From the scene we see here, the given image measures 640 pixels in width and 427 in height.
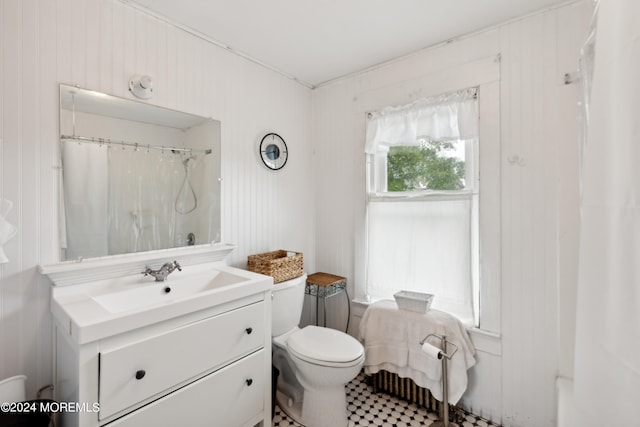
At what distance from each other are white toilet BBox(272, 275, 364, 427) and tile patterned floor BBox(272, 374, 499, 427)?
89 mm

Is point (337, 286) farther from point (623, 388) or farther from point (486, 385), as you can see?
point (623, 388)

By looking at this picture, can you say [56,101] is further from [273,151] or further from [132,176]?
[273,151]

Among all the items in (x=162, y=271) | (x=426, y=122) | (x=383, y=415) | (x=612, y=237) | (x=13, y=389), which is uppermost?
(x=426, y=122)

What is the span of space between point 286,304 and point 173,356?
2.65 feet

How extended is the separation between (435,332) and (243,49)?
2.25 metres

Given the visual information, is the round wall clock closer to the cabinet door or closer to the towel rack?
the cabinet door

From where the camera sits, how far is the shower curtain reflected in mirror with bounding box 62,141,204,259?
54.6 inches

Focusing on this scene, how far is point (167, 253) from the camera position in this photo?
1.66m

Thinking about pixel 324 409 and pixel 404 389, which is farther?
pixel 404 389

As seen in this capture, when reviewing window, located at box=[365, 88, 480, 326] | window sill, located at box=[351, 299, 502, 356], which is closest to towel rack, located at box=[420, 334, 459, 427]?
window sill, located at box=[351, 299, 502, 356]

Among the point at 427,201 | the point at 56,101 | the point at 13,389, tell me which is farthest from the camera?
the point at 427,201

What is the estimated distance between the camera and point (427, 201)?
6.54ft

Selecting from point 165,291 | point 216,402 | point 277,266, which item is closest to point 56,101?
point 165,291

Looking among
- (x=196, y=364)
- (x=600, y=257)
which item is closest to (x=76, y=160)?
(x=196, y=364)
